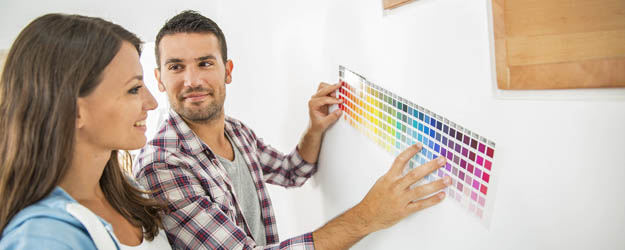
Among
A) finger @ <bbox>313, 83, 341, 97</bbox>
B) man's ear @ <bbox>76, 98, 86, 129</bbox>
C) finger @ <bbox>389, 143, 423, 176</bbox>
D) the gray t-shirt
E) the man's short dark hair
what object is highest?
the man's short dark hair

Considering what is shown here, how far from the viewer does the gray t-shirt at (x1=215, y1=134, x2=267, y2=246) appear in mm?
1440

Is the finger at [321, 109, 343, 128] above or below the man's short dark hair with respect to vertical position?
below

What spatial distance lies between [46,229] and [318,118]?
32.8 inches

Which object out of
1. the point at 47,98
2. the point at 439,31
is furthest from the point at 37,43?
the point at 439,31

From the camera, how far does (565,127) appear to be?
639 mm

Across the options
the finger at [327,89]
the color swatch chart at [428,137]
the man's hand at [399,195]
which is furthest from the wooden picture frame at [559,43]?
the finger at [327,89]

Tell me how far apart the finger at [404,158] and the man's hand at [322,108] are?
39 cm

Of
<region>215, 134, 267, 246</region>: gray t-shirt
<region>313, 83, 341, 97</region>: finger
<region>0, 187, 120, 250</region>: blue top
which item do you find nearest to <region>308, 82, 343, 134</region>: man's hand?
<region>313, 83, 341, 97</region>: finger

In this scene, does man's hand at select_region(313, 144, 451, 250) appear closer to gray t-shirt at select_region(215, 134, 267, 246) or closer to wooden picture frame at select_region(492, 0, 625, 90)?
wooden picture frame at select_region(492, 0, 625, 90)

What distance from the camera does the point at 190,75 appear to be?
4.58ft

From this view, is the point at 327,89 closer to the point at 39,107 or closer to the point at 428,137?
the point at 428,137

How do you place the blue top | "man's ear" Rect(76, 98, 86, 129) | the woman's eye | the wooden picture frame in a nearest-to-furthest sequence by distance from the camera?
the wooden picture frame, the blue top, "man's ear" Rect(76, 98, 86, 129), the woman's eye

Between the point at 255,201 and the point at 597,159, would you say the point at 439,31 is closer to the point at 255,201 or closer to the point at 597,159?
the point at 597,159

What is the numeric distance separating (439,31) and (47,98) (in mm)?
763
